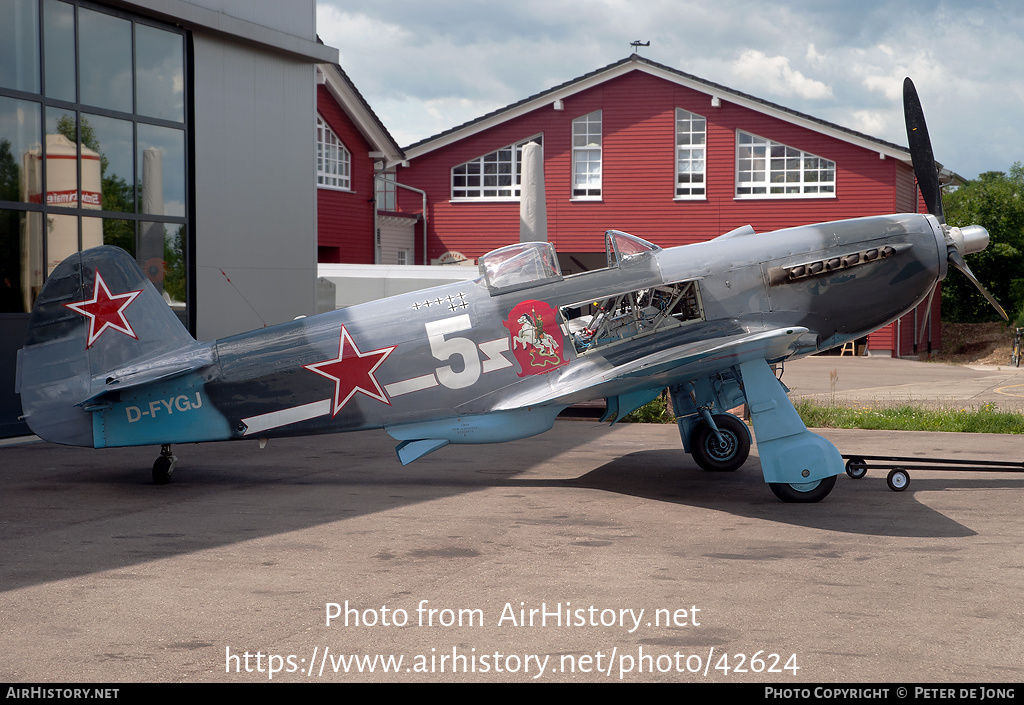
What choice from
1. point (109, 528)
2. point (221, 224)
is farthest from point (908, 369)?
point (109, 528)

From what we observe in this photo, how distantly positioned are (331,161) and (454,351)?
21.9m

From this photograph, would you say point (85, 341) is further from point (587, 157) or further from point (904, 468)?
point (587, 157)

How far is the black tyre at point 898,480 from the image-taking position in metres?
9.18

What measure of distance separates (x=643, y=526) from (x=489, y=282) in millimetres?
2882

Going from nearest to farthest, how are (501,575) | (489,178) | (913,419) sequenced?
(501,575) < (913,419) < (489,178)

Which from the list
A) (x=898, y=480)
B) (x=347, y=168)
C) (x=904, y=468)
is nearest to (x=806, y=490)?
(x=898, y=480)

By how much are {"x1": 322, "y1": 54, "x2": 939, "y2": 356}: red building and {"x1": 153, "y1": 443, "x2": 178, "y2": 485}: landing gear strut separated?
Answer: 66.4 ft

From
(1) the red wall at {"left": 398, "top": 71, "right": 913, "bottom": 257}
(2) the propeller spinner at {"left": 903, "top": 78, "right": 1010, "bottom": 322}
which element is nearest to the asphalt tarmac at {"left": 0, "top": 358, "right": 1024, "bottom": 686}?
(2) the propeller spinner at {"left": 903, "top": 78, "right": 1010, "bottom": 322}

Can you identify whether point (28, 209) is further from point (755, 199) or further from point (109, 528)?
point (755, 199)

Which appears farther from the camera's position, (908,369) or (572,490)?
(908,369)

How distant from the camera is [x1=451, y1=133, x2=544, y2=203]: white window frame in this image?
33.2 metres

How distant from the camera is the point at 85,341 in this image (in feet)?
30.1

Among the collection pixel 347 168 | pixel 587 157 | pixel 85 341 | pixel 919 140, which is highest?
pixel 587 157

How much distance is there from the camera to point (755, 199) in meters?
31.2
